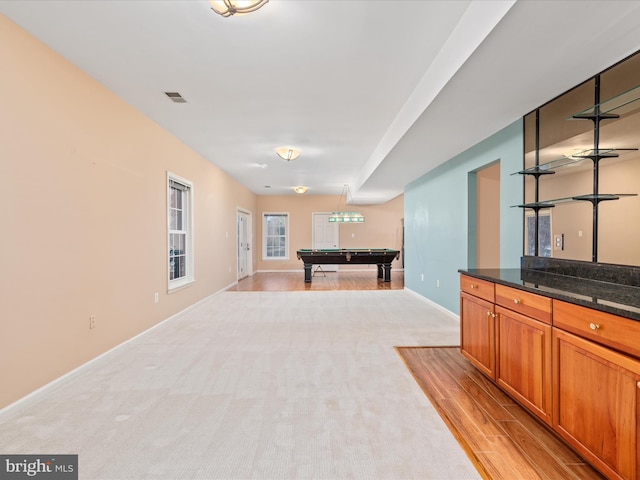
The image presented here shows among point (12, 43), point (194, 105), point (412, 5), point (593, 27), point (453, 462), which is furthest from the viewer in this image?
point (194, 105)

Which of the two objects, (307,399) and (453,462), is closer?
(453,462)

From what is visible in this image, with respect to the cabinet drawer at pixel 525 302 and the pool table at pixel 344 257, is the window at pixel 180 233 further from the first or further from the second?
the cabinet drawer at pixel 525 302

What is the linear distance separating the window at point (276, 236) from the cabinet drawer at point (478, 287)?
884cm

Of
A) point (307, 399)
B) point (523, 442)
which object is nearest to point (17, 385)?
point (307, 399)

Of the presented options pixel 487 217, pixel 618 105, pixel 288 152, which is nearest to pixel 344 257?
pixel 288 152

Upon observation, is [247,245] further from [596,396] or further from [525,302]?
[596,396]

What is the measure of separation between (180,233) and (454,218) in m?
4.03

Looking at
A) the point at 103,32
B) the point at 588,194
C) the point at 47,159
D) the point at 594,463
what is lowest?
the point at 594,463

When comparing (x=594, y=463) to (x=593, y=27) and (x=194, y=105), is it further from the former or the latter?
(x=194, y=105)

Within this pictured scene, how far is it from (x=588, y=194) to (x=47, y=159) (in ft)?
12.9

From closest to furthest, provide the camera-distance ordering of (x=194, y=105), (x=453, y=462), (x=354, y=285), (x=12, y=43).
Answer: (x=453, y=462)
(x=12, y=43)
(x=194, y=105)
(x=354, y=285)

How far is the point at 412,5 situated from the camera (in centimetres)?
212

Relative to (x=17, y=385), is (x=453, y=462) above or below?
below

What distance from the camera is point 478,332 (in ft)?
9.04
